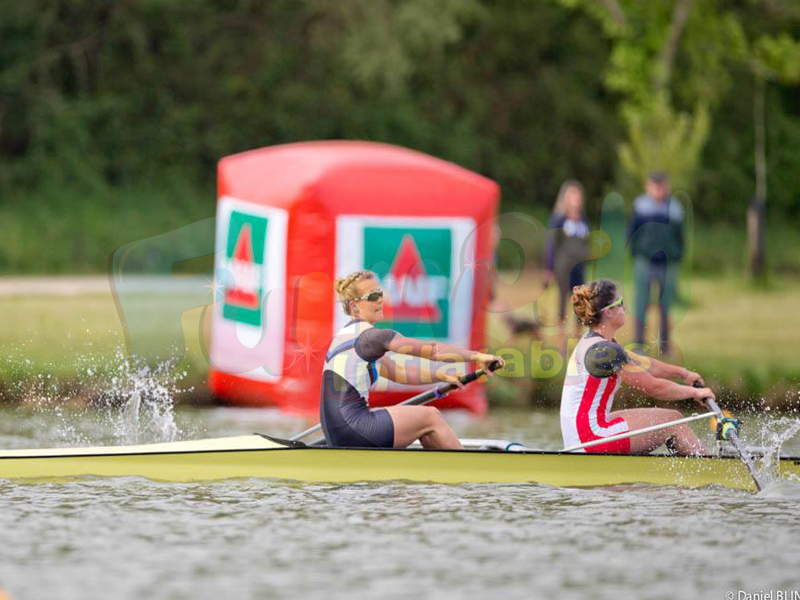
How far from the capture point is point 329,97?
1412 inches

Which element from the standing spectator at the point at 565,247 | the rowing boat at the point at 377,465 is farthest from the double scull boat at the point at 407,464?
the standing spectator at the point at 565,247

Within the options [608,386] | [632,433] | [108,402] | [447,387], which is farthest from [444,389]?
[108,402]

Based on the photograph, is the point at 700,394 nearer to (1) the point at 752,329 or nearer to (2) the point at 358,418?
(2) the point at 358,418

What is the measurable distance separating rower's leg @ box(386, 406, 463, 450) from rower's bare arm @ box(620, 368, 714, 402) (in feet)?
3.83

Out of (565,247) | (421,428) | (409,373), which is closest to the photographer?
(421,428)

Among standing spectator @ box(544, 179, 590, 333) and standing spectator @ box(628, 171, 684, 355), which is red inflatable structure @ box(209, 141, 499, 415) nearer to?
standing spectator @ box(544, 179, 590, 333)

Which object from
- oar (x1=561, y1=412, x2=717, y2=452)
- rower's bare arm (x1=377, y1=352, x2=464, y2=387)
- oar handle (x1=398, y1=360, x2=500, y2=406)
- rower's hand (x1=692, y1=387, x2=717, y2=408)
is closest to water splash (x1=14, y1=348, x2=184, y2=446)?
oar handle (x1=398, y1=360, x2=500, y2=406)

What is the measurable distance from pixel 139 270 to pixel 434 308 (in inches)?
147

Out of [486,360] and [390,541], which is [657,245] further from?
[390,541]

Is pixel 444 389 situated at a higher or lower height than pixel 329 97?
lower

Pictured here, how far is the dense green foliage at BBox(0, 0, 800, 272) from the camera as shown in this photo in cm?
3212

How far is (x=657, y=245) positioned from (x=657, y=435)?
6.75m

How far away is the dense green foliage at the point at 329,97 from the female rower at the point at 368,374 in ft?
60.9

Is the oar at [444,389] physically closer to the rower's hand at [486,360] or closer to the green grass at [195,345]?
the rower's hand at [486,360]
